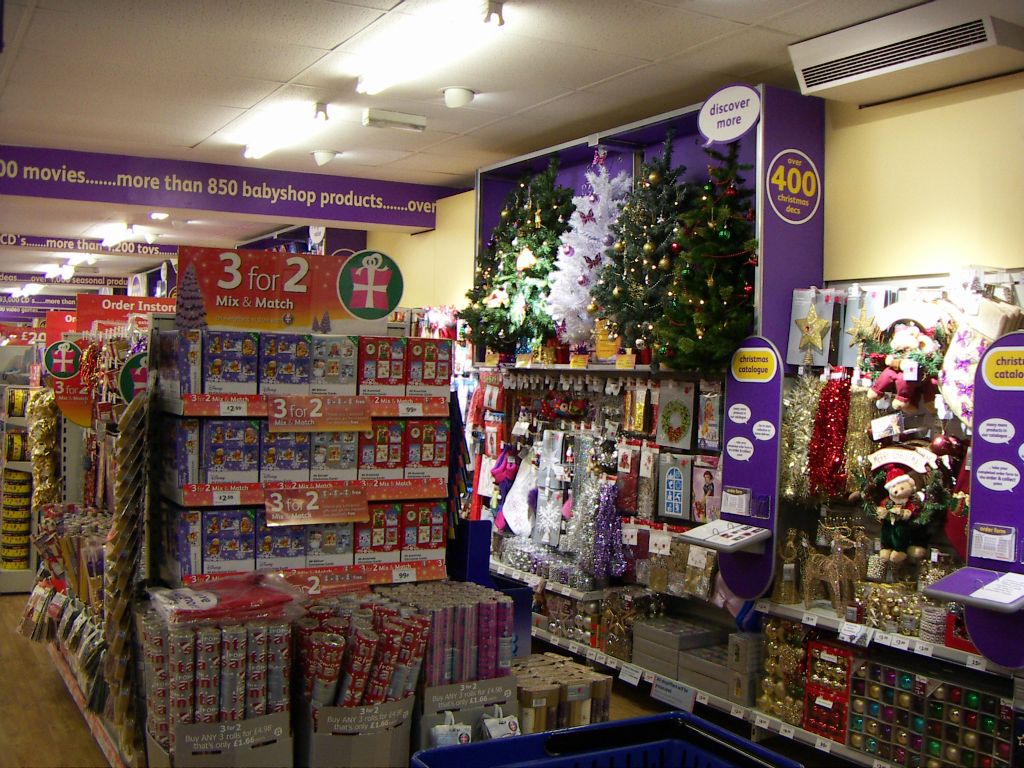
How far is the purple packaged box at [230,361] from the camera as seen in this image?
365 centimetres

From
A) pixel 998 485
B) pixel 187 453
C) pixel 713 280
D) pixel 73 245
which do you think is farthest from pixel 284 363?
pixel 73 245

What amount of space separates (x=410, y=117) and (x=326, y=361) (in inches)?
113

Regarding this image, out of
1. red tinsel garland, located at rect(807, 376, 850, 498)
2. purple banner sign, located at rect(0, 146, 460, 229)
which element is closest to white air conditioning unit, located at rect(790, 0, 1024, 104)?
red tinsel garland, located at rect(807, 376, 850, 498)

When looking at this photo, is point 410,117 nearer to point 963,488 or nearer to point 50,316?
point 963,488

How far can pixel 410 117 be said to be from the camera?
6211mm

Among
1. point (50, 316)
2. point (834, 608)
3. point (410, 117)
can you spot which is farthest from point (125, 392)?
point (50, 316)

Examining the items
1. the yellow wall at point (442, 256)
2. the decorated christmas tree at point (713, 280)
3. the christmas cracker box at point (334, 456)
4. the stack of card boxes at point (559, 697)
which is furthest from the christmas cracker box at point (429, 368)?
the yellow wall at point (442, 256)

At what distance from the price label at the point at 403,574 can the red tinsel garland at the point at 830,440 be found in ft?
6.93

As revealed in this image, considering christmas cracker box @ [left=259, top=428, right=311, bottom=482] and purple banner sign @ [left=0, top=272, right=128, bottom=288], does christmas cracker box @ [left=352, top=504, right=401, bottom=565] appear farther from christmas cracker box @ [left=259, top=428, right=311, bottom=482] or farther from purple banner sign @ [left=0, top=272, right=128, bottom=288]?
purple banner sign @ [left=0, top=272, right=128, bottom=288]

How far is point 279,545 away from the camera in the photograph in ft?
12.4

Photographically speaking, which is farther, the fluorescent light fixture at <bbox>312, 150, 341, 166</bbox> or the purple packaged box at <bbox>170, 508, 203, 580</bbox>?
the fluorescent light fixture at <bbox>312, 150, 341, 166</bbox>

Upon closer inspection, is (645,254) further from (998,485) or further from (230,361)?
(230,361)

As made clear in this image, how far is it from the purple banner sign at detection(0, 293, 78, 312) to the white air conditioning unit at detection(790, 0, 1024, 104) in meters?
22.2

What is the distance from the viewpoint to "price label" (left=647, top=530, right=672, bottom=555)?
569 centimetres
